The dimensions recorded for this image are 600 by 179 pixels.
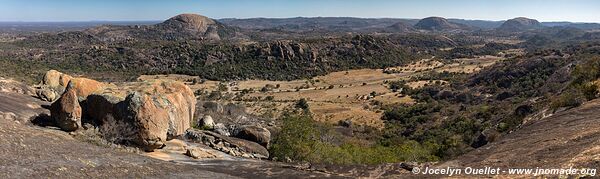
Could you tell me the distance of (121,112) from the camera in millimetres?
23781

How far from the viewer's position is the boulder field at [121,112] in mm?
23031

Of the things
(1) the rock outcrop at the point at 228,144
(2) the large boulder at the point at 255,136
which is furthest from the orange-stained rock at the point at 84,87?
(2) the large boulder at the point at 255,136

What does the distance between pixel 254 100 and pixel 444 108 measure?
137ft

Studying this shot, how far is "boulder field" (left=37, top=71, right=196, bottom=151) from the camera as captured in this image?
23031 mm

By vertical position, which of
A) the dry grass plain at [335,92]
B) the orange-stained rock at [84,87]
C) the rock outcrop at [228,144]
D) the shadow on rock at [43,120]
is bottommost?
the dry grass plain at [335,92]

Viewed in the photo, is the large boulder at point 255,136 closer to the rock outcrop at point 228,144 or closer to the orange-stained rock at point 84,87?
the rock outcrop at point 228,144

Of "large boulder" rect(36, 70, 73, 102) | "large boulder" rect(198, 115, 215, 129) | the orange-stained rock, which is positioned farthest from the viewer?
"large boulder" rect(198, 115, 215, 129)

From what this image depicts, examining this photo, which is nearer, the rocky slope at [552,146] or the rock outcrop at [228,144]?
the rocky slope at [552,146]

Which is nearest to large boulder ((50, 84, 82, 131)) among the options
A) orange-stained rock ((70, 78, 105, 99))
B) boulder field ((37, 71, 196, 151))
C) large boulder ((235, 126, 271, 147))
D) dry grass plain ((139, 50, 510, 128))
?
boulder field ((37, 71, 196, 151))

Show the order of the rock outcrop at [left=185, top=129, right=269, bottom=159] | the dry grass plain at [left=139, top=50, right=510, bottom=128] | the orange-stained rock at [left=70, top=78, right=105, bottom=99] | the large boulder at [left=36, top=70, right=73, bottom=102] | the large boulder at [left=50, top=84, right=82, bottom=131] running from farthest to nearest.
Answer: the dry grass plain at [left=139, top=50, right=510, bottom=128] < the large boulder at [left=36, top=70, right=73, bottom=102] < the rock outcrop at [left=185, top=129, right=269, bottom=159] < the orange-stained rock at [left=70, top=78, right=105, bottom=99] < the large boulder at [left=50, top=84, right=82, bottom=131]

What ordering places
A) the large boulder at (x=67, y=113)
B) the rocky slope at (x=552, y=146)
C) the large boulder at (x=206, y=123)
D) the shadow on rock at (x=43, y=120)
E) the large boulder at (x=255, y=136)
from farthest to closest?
the large boulder at (x=206, y=123)
the large boulder at (x=255, y=136)
the shadow on rock at (x=43, y=120)
the large boulder at (x=67, y=113)
the rocky slope at (x=552, y=146)

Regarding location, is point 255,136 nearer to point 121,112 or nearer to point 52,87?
point 121,112

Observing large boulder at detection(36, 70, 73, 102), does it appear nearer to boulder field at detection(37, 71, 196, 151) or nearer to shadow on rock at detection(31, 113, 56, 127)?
boulder field at detection(37, 71, 196, 151)

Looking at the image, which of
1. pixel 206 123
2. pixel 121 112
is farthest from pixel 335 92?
pixel 121 112
